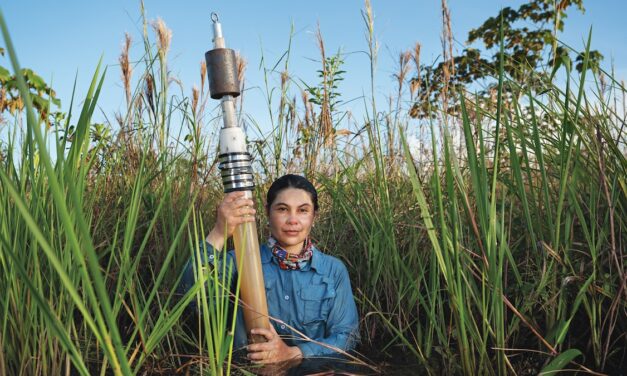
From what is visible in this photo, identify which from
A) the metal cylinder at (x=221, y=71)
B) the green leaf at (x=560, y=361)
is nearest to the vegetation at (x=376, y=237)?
the green leaf at (x=560, y=361)

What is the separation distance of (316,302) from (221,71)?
971 mm

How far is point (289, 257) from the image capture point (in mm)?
2078

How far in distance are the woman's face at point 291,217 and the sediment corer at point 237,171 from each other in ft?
1.22

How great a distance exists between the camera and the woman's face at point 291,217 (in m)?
2.05

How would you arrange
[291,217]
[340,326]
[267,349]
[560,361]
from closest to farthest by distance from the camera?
[560,361], [267,349], [340,326], [291,217]

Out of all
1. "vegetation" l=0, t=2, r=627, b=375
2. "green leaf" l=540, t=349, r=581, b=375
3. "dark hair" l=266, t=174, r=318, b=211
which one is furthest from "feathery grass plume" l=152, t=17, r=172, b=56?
"green leaf" l=540, t=349, r=581, b=375

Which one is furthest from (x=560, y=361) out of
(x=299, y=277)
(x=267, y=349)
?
(x=299, y=277)

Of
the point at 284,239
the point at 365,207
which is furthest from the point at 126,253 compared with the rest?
the point at 365,207

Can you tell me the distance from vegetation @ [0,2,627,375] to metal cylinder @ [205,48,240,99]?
Answer: 1.13ft

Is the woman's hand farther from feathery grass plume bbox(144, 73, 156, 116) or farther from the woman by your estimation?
feathery grass plume bbox(144, 73, 156, 116)

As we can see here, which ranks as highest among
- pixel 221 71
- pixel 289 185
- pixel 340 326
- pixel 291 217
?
pixel 221 71

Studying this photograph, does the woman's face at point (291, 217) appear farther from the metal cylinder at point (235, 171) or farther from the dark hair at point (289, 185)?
the metal cylinder at point (235, 171)

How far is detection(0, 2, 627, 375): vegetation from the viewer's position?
109 cm

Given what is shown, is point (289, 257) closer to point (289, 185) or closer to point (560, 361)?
point (289, 185)
